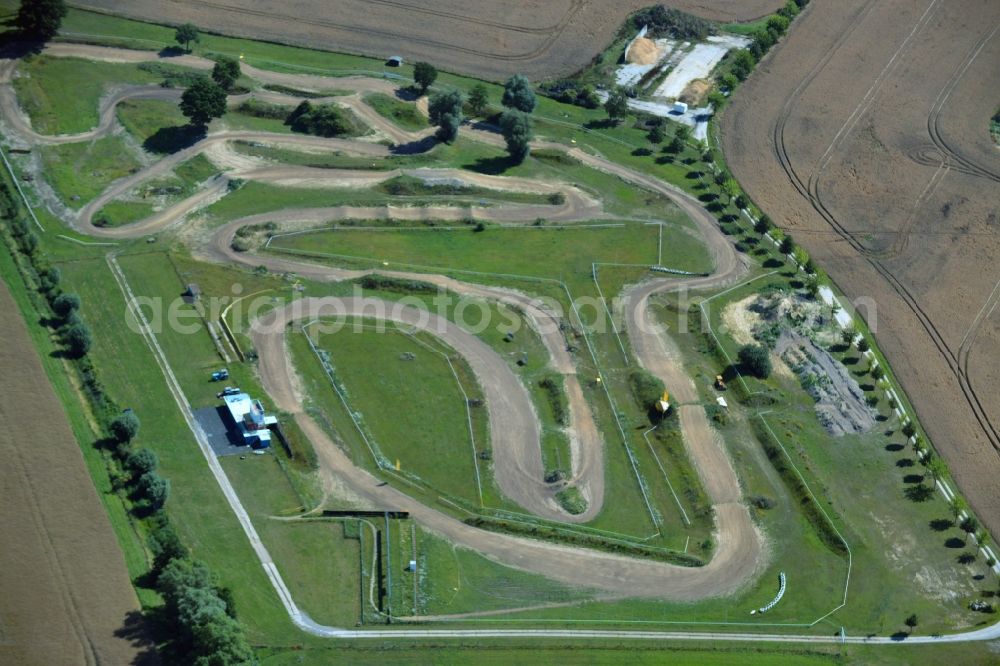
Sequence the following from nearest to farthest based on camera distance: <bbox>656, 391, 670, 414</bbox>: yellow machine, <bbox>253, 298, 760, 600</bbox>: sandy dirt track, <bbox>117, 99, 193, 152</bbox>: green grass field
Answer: <bbox>253, 298, 760, 600</bbox>: sandy dirt track, <bbox>656, 391, 670, 414</bbox>: yellow machine, <bbox>117, 99, 193, 152</bbox>: green grass field

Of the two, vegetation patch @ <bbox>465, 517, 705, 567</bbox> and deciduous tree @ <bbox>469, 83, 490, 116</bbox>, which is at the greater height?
deciduous tree @ <bbox>469, 83, 490, 116</bbox>

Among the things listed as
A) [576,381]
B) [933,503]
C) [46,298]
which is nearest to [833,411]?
[933,503]

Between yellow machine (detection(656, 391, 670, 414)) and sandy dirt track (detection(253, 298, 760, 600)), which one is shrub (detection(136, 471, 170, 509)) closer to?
sandy dirt track (detection(253, 298, 760, 600))

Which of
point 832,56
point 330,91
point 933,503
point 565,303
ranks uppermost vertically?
point 330,91

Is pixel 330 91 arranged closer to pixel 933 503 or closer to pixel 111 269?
pixel 111 269

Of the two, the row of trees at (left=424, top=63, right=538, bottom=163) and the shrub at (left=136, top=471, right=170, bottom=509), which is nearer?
the shrub at (left=136, top=471, right=170, bottom=509)

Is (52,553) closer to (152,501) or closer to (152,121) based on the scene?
(152,501)

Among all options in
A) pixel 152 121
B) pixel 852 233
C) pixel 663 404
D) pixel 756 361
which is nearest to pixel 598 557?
pixel 663 404

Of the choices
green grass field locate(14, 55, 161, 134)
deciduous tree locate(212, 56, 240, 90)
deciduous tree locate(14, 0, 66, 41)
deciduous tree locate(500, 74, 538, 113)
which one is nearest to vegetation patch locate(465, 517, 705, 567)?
deciduous tree locate(500, 74, 538, 113)
